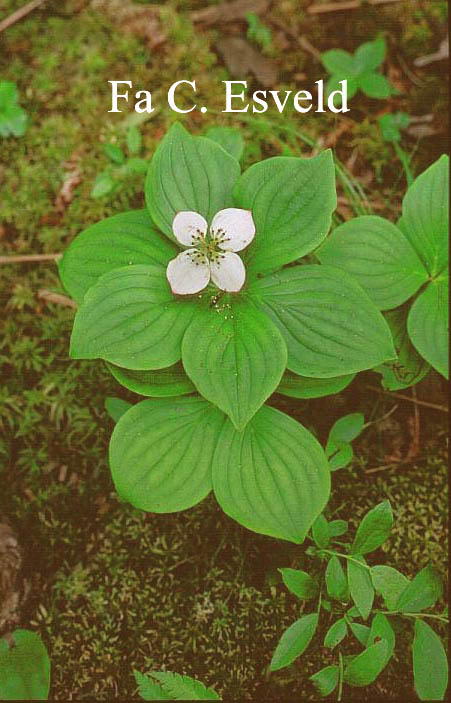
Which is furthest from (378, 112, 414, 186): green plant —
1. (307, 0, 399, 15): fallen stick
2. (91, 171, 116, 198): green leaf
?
(91, 171, 116, 198): green leaf

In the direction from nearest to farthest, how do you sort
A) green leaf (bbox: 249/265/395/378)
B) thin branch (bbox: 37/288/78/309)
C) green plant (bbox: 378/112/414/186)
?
green leaf (bbox: 249/265/395/378), thin branch (bbox: 37/288/78/309), green plant (bbox: 378/112/414/186)

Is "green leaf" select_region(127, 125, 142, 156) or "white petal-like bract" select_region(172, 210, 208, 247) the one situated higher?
"green leaf" select_region(127, 125, 142, 156)

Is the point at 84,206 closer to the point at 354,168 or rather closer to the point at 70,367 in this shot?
the point at 70,367

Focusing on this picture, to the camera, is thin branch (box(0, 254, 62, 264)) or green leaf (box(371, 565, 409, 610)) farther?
thin branch (box(0, 254, 62, 264))

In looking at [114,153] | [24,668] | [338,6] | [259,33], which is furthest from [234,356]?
[338,6]

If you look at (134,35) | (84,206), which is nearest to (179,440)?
(84,206)

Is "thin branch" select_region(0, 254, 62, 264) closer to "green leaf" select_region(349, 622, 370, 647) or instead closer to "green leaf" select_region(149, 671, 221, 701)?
"green leaf" select_region(149, 671, 221, 701)

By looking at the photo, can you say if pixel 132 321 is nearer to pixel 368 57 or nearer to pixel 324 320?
pixel 324 320
